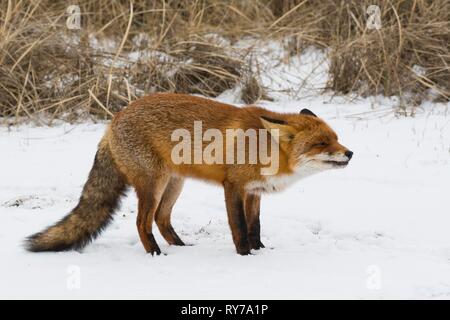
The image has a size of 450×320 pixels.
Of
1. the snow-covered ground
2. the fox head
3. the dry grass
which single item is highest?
the dry grass

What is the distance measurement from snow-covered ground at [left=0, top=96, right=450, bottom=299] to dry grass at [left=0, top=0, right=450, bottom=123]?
50 centimetres

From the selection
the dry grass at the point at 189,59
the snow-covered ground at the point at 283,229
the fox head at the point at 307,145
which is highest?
the dry grass at the point at 189,59

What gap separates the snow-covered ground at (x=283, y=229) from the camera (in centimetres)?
462

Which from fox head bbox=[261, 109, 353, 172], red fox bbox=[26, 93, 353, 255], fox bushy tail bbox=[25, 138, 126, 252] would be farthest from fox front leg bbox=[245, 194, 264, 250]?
fox bushy tail bbox=[25, 138, 126, 252]

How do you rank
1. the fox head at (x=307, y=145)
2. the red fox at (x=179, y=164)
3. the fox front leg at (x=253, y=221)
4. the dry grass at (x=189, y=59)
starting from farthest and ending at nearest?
the dry grass at (x=189, y=59)
the fox front leg at (x=253, y=221)
the red fox at (x=179, y=164)
the fox head at (x=307, y=145)

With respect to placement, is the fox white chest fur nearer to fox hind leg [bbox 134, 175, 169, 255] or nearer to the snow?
the snow

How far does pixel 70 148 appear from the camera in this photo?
829 cm

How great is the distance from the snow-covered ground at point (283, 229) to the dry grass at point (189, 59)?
19.5 inches

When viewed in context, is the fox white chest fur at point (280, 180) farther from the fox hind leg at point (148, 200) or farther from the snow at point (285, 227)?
the fox hind leg at point (148, 200)

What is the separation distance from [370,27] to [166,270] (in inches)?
217

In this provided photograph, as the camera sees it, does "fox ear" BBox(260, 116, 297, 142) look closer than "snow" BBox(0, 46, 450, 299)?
No

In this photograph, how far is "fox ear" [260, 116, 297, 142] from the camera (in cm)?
516

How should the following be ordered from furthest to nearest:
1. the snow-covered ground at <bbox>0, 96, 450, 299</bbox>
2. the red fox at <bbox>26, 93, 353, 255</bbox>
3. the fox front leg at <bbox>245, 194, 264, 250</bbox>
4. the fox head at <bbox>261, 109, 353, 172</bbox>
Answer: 1. the fox front leg at <bbox>245, 194, 264, 250</bbox>
2. the red fox at <bbox>26, 93, 353, 255</bbox>
3. the fox head at <bbox>261, 109, 353, 172</bbox>
4. the snow-covered ground at <bbox>0, 96, 450, 299</bbox>

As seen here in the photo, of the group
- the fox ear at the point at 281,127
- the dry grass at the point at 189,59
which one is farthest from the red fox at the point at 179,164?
the dry grass at the point at 189,59
